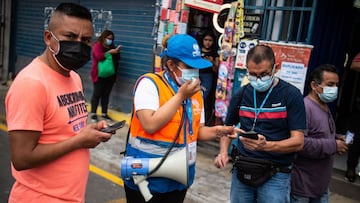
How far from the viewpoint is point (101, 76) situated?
22.9 feet

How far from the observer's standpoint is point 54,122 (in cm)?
171

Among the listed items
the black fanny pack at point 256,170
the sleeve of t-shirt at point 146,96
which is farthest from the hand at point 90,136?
the black fanny pack at point 256,170

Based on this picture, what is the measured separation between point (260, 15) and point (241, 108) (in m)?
2.77

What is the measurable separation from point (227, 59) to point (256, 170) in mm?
3095

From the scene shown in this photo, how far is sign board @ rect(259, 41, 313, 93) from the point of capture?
14.8ft

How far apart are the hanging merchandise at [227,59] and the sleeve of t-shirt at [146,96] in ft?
10.8

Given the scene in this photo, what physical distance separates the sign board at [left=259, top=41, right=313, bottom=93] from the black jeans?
142 inches

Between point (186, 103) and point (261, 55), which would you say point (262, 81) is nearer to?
point (261, 55)

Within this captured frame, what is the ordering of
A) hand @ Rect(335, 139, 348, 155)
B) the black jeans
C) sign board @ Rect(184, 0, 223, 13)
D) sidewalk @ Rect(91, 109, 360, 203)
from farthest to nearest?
the black jeans → sign board @ Rect(184, 0, 223, 13) → sidewalk @ Rect(91, 109, 360, 203) → hand @ Rect(335, 139, 348, 155)

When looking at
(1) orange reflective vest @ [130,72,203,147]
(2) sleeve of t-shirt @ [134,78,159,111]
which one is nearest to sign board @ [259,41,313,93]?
(1) orange reflective vest @ [130,72,203,147]

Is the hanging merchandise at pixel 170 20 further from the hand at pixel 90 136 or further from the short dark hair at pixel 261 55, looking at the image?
the hand at pixel 90 136

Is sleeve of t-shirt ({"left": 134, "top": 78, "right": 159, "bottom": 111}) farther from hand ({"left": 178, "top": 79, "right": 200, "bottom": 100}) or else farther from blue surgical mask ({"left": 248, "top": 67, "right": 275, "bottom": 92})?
blue surgical mask ({"left": 248, "top": 67, "right": 275, "bottom": 92})

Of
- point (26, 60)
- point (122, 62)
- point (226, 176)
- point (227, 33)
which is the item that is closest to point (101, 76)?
point (122, 62)

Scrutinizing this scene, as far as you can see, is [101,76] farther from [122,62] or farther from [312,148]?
[312,148]
